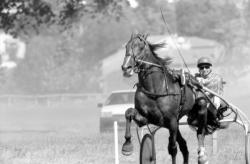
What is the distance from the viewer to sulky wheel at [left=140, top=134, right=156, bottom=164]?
12.0 metres

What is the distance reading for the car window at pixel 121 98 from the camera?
85.9ft

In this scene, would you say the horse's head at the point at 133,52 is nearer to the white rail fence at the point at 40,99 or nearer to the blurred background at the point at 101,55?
the blurred background at the point at 101,55

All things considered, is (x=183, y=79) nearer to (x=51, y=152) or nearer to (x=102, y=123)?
(x=51, y=152)

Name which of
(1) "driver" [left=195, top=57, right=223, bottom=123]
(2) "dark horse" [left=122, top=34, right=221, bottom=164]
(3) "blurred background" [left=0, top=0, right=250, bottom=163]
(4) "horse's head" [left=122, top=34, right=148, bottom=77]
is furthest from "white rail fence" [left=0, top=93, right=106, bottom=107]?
(4) "horse's head" [left=122, top=34, right=148, bottom=77]

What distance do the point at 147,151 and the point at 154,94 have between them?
100 centimetres

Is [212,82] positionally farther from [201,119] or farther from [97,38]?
[97,38]

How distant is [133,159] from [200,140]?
3.87 metres

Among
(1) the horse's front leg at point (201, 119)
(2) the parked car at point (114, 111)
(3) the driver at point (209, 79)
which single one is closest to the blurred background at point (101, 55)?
(2) the parked car at point (114, 111)

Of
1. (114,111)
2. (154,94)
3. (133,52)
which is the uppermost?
(133,52)

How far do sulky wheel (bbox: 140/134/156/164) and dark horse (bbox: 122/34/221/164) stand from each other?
0.32m

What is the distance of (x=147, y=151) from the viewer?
12008 millimetres

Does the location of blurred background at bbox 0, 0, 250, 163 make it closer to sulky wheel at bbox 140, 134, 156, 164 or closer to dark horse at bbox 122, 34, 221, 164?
dark horse at bbox 122, 34, 221, 164

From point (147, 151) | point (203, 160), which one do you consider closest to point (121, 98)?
point (203, 160)

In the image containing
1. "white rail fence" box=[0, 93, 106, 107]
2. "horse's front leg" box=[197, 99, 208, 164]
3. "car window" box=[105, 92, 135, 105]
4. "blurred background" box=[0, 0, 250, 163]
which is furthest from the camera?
"blurred background" box=[0, 0, 250, 163]
